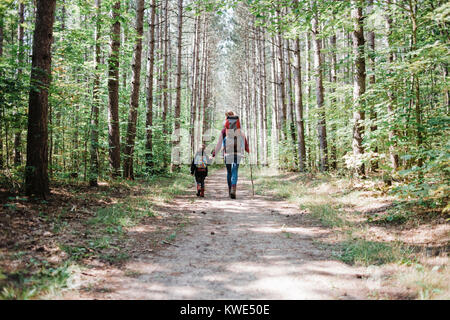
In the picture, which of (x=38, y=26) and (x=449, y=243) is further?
(x=38, y=26)

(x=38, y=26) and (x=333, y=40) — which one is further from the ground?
(x=333, y=40)

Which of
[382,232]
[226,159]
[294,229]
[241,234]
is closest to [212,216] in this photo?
[241,234]

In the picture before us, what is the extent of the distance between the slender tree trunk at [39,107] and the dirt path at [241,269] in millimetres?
3165

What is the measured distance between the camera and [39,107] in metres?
5.30

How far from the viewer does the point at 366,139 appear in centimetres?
675

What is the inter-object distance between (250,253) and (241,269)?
1.92ft

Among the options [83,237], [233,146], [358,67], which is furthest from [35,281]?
[358,67]

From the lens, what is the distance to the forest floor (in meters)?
2.75

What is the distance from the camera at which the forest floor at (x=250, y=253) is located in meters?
2.75

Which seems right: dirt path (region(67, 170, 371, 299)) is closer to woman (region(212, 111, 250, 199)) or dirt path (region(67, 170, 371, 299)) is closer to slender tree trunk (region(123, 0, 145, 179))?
woman (region(212, 111, 250, 199))

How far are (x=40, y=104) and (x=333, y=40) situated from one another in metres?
11.9

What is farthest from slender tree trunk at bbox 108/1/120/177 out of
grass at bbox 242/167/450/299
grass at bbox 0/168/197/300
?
grass at bbox 242/167/450/299
